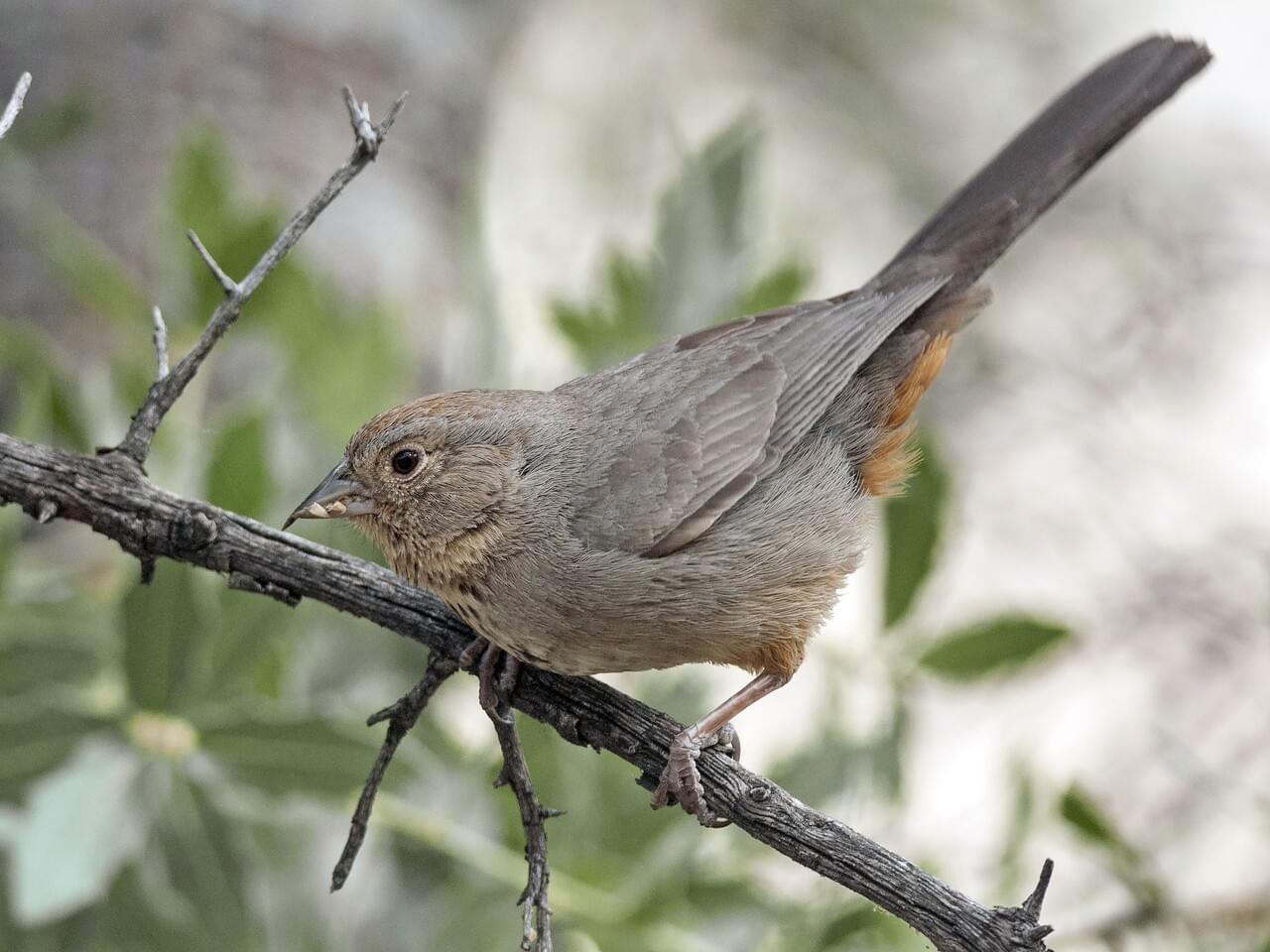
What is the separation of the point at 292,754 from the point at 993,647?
1.61 metres

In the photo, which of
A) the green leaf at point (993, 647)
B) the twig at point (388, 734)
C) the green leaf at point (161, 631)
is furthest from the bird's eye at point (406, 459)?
the green leaf at point (993, 647)

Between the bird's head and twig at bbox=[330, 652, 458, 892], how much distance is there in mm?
448

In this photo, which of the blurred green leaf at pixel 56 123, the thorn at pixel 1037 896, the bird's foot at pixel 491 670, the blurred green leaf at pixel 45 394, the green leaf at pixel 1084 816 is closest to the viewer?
the thorn at pixel 1037 896

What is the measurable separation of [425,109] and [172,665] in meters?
3.07

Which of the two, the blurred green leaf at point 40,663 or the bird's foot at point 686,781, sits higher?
the blurred green leaf at point 40,663

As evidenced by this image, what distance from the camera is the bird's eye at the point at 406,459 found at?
296 centimetres

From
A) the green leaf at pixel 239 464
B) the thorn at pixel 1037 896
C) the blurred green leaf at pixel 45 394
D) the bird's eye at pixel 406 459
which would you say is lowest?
the thorn at pixel 1037 896

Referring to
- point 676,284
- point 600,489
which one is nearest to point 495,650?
point 600,489

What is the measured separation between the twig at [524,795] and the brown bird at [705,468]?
5 centimetres

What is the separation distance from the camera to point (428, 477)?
2936 mm

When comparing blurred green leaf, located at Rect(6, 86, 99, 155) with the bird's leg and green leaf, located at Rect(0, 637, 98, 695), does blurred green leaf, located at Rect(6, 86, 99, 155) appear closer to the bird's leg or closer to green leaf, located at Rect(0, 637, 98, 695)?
green leaf, located at Rect(0, 637, 98, 695)

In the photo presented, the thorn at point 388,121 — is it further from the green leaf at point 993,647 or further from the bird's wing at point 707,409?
the green leaf at point 993,647

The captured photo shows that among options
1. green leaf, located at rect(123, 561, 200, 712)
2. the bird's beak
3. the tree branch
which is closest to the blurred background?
green leaf, located at rect(123, 561, 200, 712)

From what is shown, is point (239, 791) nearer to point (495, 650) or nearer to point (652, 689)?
point (495, 650)
